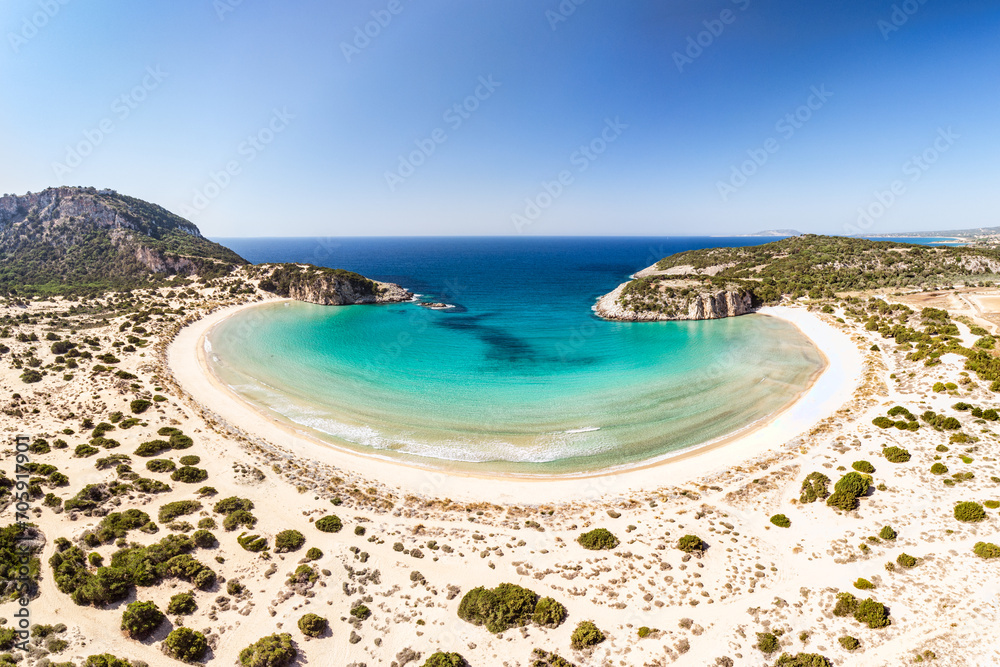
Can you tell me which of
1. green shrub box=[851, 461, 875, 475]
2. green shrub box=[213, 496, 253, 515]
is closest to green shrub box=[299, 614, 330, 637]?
green shrub box=[213, 496, 253, 515]

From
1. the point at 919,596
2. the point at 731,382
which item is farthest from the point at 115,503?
the point at 731,382

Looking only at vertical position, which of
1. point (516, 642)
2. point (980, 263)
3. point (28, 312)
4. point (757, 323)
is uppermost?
point (980, 263)

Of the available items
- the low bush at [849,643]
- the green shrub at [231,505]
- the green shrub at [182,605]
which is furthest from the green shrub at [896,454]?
the green shrub at [231,505]

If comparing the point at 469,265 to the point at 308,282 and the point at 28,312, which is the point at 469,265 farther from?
the point at 28,312

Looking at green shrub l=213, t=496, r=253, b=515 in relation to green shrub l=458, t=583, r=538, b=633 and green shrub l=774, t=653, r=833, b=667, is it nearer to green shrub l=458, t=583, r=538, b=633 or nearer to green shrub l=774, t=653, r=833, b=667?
green shrub l=458, t=583, r=538, b=633

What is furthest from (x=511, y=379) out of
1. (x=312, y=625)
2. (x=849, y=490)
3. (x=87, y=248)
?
(x=87, y=248)

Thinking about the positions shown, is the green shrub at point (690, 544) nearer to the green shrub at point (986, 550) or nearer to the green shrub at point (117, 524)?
the green shrub at point (986, 550)
